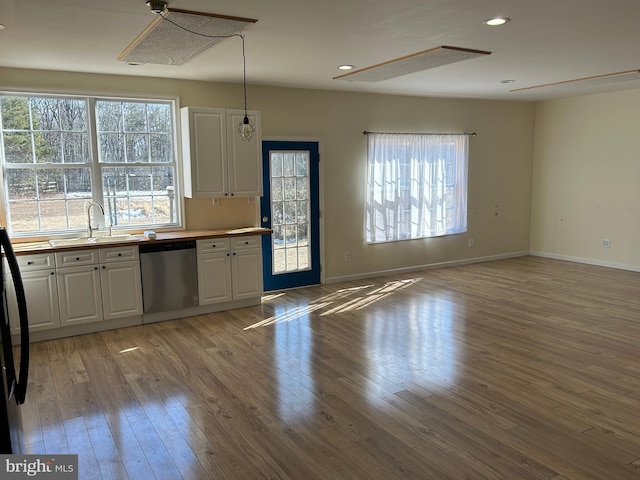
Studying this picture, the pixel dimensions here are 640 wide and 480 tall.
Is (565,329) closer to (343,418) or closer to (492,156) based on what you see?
(343,418)

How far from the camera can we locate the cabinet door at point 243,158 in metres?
5.68

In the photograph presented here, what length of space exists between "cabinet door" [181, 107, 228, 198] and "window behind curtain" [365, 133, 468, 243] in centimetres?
228

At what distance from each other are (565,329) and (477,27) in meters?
3.00

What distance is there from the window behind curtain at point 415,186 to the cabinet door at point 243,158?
1.85 meters

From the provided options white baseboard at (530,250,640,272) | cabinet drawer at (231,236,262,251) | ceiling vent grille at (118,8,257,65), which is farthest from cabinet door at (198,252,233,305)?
white baseboard at (530,250,640,272)

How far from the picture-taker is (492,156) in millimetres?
8328

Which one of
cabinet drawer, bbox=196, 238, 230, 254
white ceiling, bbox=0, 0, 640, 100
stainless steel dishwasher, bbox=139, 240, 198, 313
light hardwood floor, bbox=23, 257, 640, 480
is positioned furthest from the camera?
cabinet drawer, bbox=196, 238, 230, 254

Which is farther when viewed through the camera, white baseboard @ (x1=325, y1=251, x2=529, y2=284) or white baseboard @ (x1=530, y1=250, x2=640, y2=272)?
white baseboard @ (x1=530, y1=250, x2=640, y2=272)

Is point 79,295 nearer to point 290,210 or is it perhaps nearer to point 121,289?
point 121,289

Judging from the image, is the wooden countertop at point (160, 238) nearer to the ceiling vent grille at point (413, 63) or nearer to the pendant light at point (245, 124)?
the pendant light at point (245, 124)

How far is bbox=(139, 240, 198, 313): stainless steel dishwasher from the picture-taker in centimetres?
517

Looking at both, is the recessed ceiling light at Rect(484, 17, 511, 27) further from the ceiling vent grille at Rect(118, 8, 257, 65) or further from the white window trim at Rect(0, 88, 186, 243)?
the white window trim at Rect(0, 88, 186, 243)

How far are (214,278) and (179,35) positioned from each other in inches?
108

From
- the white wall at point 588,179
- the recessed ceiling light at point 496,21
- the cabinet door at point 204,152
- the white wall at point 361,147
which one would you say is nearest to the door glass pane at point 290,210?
the white wall at point 361,147
